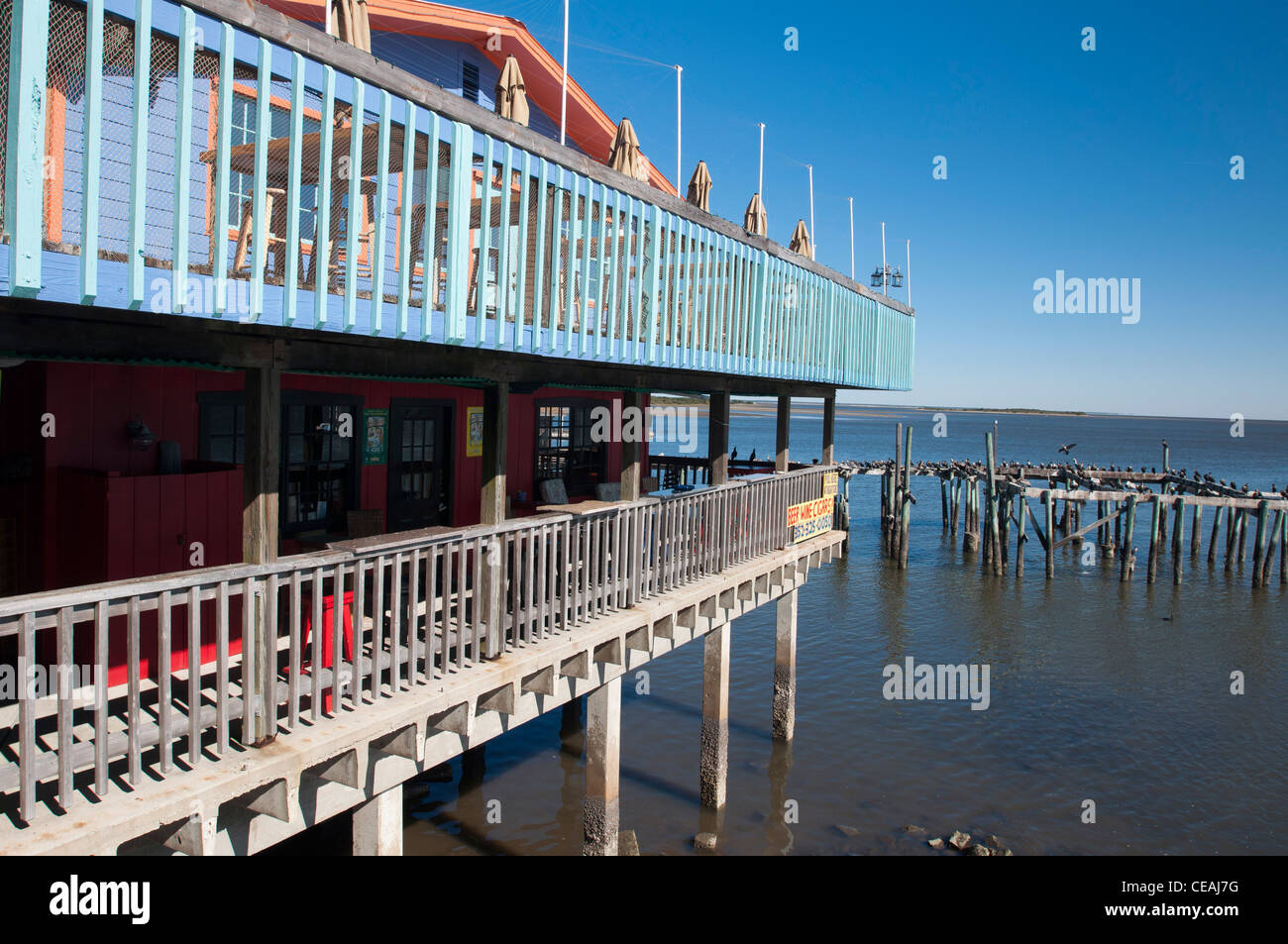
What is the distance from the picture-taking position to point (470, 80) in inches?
452

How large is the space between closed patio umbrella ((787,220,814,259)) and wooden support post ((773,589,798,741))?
5.59 metres

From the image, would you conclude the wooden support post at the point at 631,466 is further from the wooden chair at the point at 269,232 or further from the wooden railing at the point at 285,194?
the wooden chair at the point at 269,232

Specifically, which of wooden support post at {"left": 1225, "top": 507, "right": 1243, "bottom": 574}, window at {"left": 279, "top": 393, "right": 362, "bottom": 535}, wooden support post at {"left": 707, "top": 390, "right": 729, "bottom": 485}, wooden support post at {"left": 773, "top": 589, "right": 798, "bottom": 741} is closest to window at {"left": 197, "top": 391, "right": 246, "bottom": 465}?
window at {"left": 279, "top": 393, "right": 362, "bottom": 535}

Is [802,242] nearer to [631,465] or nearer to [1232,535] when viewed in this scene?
[631,465]

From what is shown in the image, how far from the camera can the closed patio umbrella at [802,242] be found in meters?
14.3

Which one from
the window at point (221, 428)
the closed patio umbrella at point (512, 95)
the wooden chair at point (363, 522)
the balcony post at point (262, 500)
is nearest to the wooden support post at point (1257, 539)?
the wooden chair at point (363, 522)

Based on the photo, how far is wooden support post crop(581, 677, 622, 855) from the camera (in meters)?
9.18

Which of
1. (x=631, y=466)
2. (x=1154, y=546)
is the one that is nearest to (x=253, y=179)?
(x=631, y=466)

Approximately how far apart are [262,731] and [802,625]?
773 inches

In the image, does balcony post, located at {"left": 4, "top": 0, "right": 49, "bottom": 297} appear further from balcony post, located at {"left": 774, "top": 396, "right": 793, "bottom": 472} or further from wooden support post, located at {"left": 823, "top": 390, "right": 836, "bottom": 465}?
wooden support post, located at {"left": 823, "top": 390, "right": 836, "bottom": 465}

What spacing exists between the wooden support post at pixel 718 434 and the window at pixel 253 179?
619 cm
